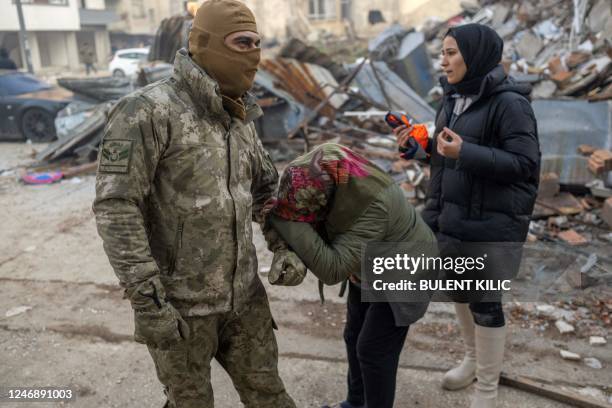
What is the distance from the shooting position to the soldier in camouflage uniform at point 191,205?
1653 millimetres

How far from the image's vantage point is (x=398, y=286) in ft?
6.86

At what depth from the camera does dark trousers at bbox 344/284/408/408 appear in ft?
6.98

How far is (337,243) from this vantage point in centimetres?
199

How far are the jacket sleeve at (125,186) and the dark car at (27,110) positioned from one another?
31.9ft

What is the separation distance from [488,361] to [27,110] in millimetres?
10535

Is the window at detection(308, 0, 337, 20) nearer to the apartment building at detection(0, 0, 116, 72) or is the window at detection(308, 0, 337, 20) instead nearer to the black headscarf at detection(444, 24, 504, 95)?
the apartment building at detection(0, 0, 116, 72)

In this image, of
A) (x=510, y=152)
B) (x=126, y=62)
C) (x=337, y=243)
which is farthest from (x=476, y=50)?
(x=126, y=62)

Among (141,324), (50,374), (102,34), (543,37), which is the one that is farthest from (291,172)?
(102,34)

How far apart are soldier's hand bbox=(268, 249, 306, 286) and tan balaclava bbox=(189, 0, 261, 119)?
24.1 inches

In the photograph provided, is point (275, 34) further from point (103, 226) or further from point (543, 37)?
point (103, 226)

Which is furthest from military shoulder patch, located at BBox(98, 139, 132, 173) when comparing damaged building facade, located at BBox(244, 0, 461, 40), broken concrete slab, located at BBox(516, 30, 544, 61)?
damaged building facade, located at BBox(244, 0, 461, 40)

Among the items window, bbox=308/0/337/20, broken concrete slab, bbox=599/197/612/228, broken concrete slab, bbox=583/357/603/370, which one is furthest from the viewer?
window, bbox=308/0/337/20

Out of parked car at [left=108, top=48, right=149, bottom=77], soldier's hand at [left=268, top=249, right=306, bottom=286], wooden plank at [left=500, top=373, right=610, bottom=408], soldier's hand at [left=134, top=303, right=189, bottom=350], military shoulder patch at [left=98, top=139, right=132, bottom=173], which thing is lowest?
wooden plank at [left=500, top=373, right=610, bottom=408]

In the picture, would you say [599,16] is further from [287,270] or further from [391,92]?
[287,270]
